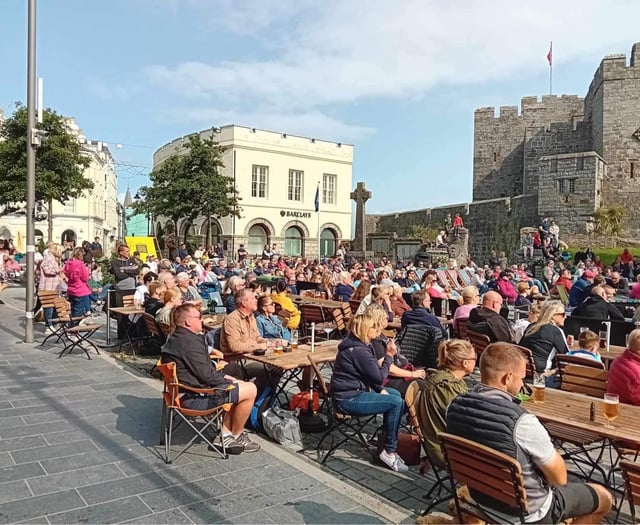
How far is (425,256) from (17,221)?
3372 centimetres

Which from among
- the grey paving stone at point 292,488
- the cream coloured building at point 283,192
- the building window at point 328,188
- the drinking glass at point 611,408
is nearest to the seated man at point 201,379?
the grey paving stone at point 292,488

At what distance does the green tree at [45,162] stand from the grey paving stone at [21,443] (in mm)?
16898

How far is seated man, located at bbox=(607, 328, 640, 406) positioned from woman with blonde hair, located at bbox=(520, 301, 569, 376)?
146cm

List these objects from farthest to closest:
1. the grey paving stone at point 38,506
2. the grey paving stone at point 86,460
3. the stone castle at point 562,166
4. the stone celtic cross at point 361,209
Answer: the stone castle at point 562,166 < the stone celtic cross at point 361,209 < the grey paving stone at point 86,460 < the grey paving stone at point 38,506

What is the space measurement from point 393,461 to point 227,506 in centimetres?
142

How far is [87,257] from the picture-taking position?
14797mm

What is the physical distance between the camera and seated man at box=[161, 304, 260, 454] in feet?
15.0

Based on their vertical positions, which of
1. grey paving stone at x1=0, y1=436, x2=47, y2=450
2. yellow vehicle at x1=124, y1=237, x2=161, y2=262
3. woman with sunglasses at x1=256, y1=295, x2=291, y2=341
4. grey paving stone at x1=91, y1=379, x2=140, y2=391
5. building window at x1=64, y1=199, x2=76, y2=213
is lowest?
grey paving stone at x1=0, y1=436, x2=47, y2=450

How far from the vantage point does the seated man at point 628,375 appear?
415 centimetres

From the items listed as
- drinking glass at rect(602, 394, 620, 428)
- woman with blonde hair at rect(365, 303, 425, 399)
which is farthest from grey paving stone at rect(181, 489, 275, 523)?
drinking glass at rect(602, 394, 620, 428)

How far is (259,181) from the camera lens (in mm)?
35406

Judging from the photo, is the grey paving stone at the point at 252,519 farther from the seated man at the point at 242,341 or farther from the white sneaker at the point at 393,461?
the seated man at the point at 242,341

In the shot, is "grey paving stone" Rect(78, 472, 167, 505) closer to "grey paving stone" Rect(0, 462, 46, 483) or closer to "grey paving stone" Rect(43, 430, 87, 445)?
"grey paving stone" Rect(0, 462, 46, 483)

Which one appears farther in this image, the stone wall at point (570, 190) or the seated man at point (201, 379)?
the stone wall at point (570, 190)
